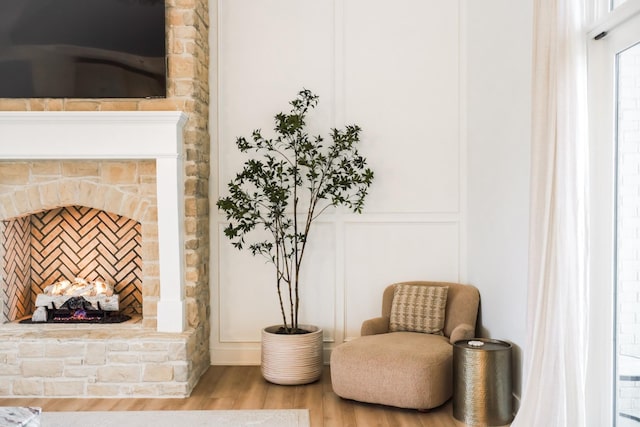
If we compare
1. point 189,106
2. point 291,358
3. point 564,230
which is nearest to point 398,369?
point 291,358

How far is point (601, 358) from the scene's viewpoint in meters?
2.89

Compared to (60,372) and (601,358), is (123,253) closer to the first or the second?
(60,372)

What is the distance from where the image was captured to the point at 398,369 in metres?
3.79

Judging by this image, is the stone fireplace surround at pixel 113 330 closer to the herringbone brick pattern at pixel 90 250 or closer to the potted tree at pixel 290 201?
the potted tree at pixel 290 201

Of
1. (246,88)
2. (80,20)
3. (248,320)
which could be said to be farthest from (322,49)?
(248,320)

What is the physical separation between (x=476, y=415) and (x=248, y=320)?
1999 millimetres

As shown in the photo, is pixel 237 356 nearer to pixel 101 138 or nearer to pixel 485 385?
A: pixel 101 138

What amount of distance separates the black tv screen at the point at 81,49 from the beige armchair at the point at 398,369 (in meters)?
2.20

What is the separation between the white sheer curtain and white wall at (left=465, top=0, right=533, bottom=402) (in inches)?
28.8

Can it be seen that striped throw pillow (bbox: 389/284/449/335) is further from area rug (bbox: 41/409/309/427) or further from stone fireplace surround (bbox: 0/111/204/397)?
stone fireplace surround (bbox: 0/111/204/397)

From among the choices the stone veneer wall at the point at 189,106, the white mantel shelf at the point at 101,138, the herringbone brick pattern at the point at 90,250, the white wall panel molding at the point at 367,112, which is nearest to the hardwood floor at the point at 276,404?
the stone veneer wall at the point at 189,106

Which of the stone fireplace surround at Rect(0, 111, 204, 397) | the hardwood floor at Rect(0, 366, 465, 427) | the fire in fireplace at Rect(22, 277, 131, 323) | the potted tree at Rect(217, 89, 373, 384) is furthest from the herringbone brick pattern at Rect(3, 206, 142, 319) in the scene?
the hardwood floor at Rect(0, 366, 465, 427)

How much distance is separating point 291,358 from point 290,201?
119 cm

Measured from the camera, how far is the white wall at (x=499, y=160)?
3656mm
